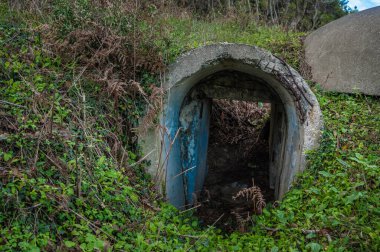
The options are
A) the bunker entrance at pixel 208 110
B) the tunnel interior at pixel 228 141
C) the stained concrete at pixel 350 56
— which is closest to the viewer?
the bunker entrance at pixel 208 110

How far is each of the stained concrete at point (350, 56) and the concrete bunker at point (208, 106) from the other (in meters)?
0.75

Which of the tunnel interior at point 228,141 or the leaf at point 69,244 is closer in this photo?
the leaf at point 69,244

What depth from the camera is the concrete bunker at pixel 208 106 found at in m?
4.43

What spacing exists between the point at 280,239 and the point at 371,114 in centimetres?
219

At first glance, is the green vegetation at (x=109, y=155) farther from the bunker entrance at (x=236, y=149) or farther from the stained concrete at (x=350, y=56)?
the bunker entrance at (x=236, y=149)

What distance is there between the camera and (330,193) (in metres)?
3.62

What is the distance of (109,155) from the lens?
385 centimetres

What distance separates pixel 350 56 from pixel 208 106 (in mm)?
2627

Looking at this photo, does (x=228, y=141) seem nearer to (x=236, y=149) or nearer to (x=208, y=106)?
(x=236, y=149)

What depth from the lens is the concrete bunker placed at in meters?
4.43

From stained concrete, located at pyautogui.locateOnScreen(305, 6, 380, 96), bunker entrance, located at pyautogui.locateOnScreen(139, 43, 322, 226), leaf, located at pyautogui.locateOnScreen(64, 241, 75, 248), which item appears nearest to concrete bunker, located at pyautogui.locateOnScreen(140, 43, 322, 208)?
bunker entrance, located at pyautogui.locateOnScreen(139, 43, 322, 226)

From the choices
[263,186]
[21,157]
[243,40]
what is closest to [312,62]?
[243,40]

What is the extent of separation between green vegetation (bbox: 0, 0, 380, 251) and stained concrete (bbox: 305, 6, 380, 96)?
0.21 meters

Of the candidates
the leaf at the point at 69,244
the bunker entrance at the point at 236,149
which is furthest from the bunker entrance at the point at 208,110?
the leaf at the point at 69,244
